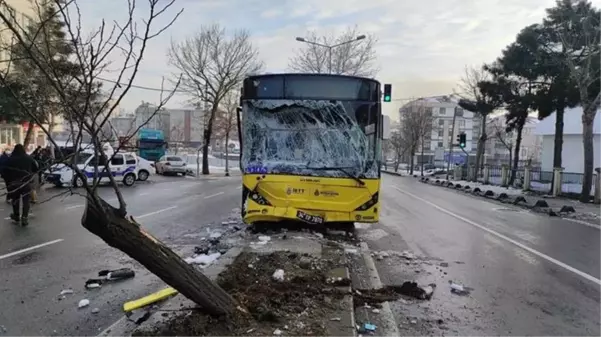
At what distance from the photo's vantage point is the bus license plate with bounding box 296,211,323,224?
991cm

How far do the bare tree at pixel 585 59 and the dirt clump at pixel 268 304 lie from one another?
790 inches

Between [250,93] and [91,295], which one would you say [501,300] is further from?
[250,93]

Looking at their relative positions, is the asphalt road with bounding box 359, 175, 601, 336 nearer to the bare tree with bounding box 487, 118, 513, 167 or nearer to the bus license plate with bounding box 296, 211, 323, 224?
the bus license plate with bounding box 296, 211, 323, 224

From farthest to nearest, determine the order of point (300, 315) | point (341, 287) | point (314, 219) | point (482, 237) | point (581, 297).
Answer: point (482, 237) → point (314, 219) → point (581, 297) → point (341, 287) → point (300, 315)

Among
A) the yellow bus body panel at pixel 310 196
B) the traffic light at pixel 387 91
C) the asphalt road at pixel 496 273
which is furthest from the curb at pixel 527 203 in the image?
the yellow bus body panel at pixel 310 196

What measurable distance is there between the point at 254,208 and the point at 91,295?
160 inches

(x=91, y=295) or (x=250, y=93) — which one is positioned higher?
(x=250, y=93)

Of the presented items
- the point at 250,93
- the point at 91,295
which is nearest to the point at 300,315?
the point at 91,295

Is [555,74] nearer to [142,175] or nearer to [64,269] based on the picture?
[142,175]

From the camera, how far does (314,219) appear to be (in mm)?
9977

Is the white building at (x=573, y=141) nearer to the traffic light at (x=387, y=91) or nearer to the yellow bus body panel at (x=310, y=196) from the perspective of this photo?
the traffic light at (x=387, y=91)

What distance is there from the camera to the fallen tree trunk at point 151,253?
3615 mm

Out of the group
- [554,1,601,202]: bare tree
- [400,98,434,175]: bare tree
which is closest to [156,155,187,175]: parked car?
[554,1,601,202]: bare tree

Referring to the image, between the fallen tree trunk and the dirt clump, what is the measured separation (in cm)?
18
